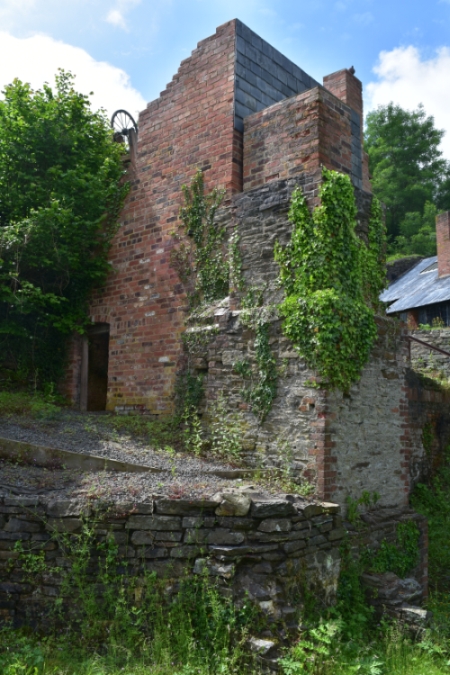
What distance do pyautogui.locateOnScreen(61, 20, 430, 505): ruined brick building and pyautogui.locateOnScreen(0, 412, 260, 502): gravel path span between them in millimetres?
900

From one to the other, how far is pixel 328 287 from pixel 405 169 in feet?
84.9

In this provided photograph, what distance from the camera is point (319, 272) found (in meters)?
7.06

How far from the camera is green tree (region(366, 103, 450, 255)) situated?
29.3 m

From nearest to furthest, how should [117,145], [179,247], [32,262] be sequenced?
[179,247], [32,262], [117,145]

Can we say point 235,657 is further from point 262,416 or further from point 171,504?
point 262,416

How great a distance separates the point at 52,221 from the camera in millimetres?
9602

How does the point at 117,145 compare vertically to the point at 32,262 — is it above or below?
above

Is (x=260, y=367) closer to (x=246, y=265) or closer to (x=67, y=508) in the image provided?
(x=246, y=265)

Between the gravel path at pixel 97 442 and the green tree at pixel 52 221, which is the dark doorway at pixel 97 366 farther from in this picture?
the gravel path at pixel 97 442

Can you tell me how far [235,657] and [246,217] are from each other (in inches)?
215

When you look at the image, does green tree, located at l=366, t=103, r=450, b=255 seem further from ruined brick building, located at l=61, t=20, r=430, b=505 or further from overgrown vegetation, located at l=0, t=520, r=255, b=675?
overgrown vegetation, located at l=0, t=520, r=255, b=675

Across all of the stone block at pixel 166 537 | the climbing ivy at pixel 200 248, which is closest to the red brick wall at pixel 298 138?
the climbing ivy at pixel 200 248

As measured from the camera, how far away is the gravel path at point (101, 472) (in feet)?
18.6

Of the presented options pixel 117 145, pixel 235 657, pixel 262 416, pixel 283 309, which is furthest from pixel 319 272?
pixel 117 145
